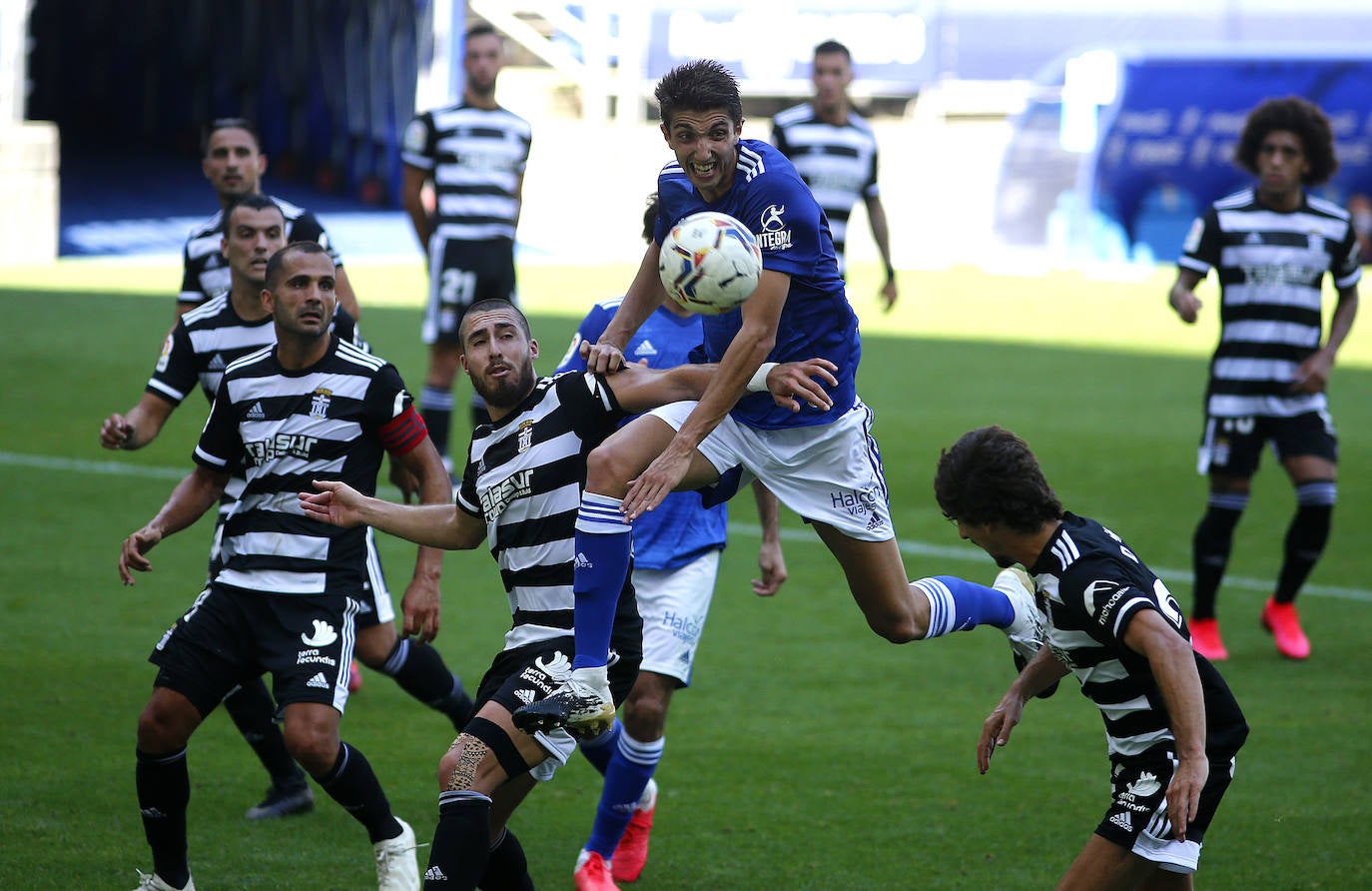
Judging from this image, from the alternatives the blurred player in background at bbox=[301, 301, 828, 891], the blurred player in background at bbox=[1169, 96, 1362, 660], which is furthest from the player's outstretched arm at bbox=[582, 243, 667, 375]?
the blurred player in background at bbox=[1169, 96, 1362, 660]

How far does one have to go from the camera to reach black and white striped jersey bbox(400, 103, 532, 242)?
10.4m

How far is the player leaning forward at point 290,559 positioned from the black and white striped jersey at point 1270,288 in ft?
14.3

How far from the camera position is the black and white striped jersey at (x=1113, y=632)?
3562mm

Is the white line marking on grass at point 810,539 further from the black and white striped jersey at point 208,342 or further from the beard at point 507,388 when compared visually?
the beard at point 507,388

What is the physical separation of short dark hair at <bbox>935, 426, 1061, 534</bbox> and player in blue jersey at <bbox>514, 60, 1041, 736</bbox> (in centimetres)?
82

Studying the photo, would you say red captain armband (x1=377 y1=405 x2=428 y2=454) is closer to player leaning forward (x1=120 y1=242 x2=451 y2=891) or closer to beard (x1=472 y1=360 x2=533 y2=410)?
player leaning forward (x1=120 y1=242 x2=451 y2=891)

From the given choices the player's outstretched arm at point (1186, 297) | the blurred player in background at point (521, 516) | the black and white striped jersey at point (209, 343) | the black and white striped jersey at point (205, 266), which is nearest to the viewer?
the blurred player in background at point (521, 516)

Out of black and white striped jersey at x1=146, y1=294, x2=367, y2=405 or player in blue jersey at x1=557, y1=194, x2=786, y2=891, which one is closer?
player in blue jersey at x1=557, y1=194, x2=786, y2=891

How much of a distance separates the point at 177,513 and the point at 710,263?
1887 millimetres

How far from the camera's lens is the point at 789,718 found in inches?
257

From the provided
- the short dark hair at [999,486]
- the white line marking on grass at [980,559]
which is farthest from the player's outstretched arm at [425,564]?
the white line marking on grass at [980,559]

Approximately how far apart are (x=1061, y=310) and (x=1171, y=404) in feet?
24.1

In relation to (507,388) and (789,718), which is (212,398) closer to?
(507,388)

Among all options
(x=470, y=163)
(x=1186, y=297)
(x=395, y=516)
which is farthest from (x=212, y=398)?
(x=470, y=163)
